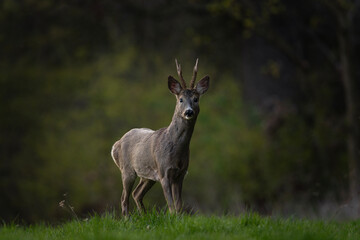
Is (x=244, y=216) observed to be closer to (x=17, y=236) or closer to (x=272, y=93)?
(x=17, y=236)

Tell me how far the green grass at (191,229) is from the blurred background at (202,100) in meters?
5.14

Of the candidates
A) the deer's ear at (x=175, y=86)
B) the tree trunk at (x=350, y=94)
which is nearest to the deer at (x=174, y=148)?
the deer's ear at (x=175, y=86)

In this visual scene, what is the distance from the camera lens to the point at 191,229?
5879 millimetres

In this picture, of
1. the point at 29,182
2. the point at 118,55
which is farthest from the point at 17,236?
the point at 118,55

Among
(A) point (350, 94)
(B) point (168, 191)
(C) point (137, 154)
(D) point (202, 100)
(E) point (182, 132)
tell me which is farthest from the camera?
(D) point (202, 100)

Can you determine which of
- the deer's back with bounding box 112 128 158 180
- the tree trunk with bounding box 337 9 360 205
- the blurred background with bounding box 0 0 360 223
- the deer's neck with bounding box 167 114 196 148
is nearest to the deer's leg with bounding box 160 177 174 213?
the deer's back with bounding box 112 128 158 180

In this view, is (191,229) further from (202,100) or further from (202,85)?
(202,100)

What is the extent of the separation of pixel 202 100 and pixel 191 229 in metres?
12.1

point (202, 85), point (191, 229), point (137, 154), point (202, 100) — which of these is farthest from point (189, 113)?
point (202, 100)

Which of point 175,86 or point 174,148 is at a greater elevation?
point 175,86

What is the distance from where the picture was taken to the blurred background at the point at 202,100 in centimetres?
1386

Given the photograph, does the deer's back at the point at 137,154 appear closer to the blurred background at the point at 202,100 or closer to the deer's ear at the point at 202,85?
the deer's ear at the point at 202,85

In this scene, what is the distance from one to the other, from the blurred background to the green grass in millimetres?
5143

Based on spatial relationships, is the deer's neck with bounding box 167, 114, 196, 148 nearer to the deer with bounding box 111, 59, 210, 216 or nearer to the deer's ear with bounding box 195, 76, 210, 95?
the deer with bounding box 111, 59, 210, 216
